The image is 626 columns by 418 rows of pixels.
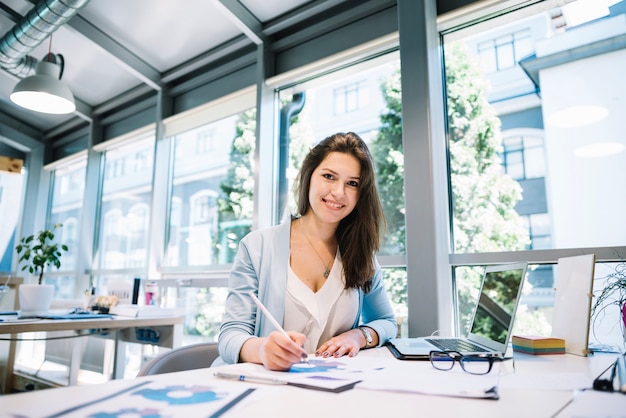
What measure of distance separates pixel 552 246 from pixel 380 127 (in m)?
1.29

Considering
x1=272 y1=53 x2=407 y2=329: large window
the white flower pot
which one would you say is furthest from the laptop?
the white flower pot

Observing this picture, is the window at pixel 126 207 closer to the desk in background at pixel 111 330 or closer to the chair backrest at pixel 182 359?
the desk in background at pixel 111 330

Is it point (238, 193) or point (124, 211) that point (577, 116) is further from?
point (124, 211)

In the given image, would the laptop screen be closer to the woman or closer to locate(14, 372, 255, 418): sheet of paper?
the woman

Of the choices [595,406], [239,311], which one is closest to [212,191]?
[239,311]

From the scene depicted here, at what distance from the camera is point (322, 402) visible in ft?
2.27

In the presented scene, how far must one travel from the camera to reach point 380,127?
9.49 ft

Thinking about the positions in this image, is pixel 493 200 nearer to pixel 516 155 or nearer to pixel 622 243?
pixel 516 155

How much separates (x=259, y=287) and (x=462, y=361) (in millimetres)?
656

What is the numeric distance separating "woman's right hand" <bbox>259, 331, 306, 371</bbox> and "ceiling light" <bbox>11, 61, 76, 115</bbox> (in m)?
2.84

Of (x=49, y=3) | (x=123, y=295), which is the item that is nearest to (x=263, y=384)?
(x=123, y=295)

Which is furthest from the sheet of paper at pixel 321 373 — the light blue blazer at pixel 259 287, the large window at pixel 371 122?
the large window at pixel 371 122

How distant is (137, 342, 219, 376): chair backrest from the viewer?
4.12ft

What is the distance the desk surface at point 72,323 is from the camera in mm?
1862
